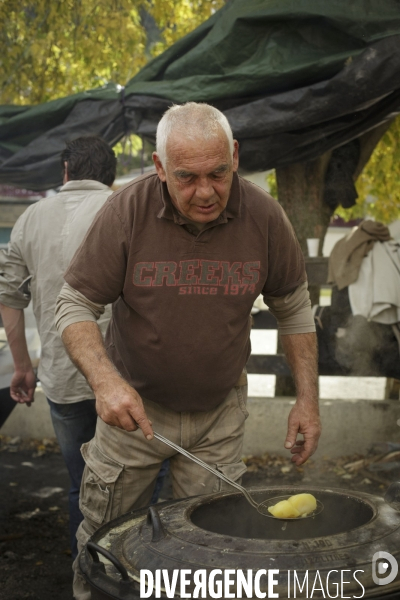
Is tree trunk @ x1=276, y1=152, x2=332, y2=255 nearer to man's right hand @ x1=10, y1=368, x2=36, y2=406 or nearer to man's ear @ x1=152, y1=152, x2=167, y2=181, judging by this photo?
man's right hand @ x1=10, y1=368, x2=36, y2=406

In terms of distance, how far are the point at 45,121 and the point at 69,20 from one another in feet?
7.42

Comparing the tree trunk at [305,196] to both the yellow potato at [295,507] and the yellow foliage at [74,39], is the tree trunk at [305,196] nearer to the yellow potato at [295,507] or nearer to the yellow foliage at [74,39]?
the yellow foliage at [74,39]

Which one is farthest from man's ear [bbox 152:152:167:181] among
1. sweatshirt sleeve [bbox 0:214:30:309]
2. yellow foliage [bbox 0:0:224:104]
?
yellow foliage [bbox 0:0:224:104]

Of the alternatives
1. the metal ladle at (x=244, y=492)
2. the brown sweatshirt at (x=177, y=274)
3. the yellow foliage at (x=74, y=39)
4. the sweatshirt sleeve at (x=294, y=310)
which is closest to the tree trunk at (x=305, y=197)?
the yellow foliage at (x=74, y=39)

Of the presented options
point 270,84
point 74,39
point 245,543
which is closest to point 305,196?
point 270,84

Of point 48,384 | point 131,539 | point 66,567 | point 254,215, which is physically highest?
point 254,215

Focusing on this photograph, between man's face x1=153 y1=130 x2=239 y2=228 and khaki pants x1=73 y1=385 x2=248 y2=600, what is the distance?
3.05 feet

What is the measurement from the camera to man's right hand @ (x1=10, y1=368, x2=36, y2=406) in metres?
4.48

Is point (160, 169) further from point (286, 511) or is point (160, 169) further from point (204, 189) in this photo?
point (286, 511)

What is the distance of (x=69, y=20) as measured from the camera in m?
7.67

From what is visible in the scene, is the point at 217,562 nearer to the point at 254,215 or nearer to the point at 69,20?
the point at 254,215

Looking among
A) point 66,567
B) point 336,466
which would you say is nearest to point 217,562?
point 66,567

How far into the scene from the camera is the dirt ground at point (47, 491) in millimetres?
4574

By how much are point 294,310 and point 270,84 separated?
2455 millimetres
